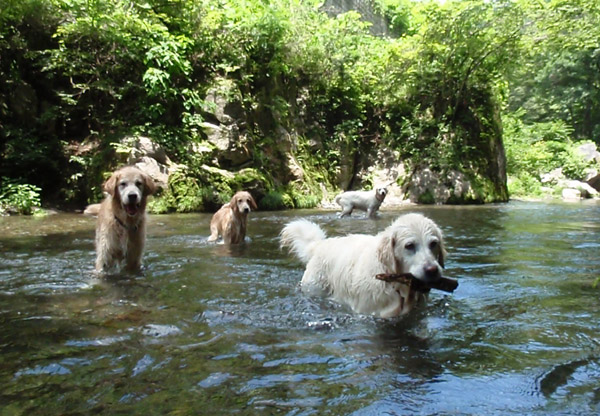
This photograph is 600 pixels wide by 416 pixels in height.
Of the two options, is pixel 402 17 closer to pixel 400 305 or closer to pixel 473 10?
pixel 473 10

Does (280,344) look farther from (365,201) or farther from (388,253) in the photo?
(365,201)

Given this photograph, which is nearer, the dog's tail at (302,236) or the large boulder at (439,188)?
the dog's tail at (302,236)

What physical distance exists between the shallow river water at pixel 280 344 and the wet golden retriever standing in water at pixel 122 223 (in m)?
0.35

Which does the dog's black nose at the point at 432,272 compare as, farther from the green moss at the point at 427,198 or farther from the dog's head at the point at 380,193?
the green moss at the point at 427,198

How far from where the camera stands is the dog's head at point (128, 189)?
5898 millimetres

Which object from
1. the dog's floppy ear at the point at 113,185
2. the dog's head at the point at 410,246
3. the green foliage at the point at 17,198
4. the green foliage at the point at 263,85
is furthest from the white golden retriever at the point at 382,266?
the green foliage at the point at 17,198

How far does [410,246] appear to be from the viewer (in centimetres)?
408

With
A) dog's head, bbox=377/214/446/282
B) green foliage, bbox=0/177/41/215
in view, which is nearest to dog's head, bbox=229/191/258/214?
dog's head, bbox=377/214/446/282

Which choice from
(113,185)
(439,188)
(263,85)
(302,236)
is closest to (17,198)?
(113,185)

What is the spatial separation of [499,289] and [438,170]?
17.2 metres

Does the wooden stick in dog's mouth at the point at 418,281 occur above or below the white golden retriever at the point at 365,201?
below

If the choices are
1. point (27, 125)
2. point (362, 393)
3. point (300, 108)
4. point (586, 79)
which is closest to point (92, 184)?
point (27, 125)

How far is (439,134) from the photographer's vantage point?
22859 millimetres

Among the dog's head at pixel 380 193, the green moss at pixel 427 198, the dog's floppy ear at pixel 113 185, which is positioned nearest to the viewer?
the dog's floppy ear at pixel 113 185
